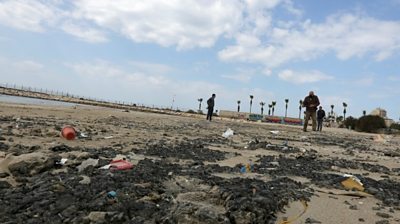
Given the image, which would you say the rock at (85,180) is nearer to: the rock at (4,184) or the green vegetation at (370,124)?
the rock at (4,184)

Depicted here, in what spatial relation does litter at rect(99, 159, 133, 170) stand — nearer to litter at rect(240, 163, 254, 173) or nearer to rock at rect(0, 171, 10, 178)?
rock at rect(0, 171, 10, 178)

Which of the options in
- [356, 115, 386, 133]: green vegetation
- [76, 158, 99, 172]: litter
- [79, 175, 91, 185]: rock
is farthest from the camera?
[356, 115, 386, 133]: green vegetation

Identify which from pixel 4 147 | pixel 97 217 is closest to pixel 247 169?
pixel 97 217

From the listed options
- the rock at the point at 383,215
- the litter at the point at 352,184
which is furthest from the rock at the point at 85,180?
the litter at the point at 352,184

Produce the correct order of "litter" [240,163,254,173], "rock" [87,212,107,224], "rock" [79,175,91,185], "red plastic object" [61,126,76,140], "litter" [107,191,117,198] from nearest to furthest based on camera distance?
"rock" [87,212,107,224]
"litter" [107,191,117,198]
"rock" [79,175,91,185]
"litter" [240,163,254,173]
"red plastic object" [61,126,76,140]

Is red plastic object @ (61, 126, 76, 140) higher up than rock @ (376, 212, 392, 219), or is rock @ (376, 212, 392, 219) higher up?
red plastic object @ (61, 126, 76, 140)

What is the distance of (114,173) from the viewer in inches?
209

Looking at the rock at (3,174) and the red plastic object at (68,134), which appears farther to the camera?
the red plastic object at (68,134)

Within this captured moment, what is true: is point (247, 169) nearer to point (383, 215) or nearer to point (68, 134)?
point (383, 215)

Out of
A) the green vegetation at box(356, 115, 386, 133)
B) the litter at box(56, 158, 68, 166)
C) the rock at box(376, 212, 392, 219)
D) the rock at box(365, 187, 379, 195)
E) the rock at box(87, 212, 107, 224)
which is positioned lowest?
the rock at box(87, 212, 107, 224)

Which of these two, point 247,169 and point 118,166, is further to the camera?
point 247,169

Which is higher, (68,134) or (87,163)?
(68,134)

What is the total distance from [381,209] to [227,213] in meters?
2.03

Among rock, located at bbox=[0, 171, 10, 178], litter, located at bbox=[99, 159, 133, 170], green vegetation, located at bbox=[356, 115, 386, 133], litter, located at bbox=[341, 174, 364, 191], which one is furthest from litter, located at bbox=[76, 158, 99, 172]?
green vegetation, located at bbox=[356, 115, 386, 133]
